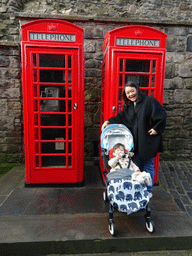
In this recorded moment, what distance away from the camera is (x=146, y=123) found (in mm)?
2344

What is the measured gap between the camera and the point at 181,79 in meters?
4.32

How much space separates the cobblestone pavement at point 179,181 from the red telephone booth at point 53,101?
1.75 meters

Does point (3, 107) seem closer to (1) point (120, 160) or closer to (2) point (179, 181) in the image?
(1) point (120, 160)

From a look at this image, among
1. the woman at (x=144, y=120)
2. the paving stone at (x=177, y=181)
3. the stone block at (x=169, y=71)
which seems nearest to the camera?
the woman at (x=144, y=120)

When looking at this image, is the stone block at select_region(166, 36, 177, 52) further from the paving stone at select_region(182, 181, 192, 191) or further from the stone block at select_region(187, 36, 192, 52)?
the paving stone at select_region(182, 181, 192, 191)

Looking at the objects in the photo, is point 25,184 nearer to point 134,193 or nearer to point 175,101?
point 134,193

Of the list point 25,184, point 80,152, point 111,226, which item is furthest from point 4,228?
point 80,152

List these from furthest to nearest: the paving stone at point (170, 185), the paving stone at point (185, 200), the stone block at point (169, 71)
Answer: the stone block at point (169, 71)
the paving stone at point (170, 185)
the paving stone at point (185, 200)

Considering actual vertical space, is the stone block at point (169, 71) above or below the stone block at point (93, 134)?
above

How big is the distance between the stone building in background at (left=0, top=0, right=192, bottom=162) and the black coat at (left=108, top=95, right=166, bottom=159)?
6.33ft

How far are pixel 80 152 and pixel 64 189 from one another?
719 mm

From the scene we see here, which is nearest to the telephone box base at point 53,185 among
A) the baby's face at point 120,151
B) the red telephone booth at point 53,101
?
the red telephone booth at point 53,101

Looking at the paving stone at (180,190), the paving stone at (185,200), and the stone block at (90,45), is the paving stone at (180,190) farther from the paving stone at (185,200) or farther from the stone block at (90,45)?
the stone block at (90,45)

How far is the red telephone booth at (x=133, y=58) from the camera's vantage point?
2803mm
